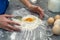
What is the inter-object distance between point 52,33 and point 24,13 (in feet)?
0.87

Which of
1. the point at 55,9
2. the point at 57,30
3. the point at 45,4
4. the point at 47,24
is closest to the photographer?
the point at 57,30

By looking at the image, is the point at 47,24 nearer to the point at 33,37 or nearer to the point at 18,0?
the point at 33,37

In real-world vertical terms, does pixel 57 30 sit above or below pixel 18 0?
below

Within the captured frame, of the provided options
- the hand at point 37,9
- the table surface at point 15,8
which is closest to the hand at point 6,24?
the table surface at point 15,8

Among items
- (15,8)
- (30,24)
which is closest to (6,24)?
(30,24)

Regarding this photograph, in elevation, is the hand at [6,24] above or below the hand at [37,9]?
below

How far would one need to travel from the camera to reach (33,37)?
791 mm

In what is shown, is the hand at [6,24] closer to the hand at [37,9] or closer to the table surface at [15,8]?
the table surface at [15,8]

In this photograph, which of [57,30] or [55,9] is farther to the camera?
[55,9]

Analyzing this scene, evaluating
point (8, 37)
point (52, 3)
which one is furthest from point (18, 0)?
point (8, 37)

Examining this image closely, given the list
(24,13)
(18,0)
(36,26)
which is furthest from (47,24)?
(18,0)

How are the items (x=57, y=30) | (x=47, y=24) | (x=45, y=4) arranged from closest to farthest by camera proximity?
(x=57, y=30) → (x=47, y=24) → (x=45, y=4)

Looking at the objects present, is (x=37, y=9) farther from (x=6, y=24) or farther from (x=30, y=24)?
(x=6, y=24)

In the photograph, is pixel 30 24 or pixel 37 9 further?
pixel 37 9
